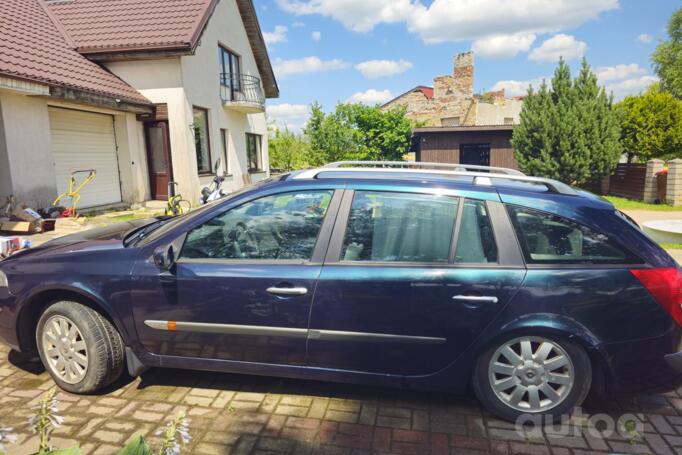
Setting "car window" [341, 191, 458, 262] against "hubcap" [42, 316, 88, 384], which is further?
"hubcap" [42, 316, 88, 384]

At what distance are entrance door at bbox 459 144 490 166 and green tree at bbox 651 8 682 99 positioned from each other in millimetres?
23152

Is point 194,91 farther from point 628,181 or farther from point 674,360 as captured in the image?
point 628,181

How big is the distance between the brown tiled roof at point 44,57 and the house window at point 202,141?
200 cm

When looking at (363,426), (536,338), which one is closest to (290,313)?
(363,426)

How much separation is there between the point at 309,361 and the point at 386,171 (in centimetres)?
138

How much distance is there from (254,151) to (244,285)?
19357 millimetres

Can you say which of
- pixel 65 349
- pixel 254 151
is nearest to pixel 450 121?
pixel 254 151

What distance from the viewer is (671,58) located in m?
37.4

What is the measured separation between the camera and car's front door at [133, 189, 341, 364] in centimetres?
281

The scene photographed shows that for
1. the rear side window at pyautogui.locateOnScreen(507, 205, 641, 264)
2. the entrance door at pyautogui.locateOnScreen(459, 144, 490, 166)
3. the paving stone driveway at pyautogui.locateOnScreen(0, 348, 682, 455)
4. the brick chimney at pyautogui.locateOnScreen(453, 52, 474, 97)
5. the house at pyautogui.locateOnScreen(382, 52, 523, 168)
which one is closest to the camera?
the paving stone driveway at pyautogui.locateOnScreen(0, 348, 682, 455)

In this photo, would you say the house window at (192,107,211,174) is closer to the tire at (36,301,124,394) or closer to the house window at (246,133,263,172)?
the house window at (246,133,263,172)

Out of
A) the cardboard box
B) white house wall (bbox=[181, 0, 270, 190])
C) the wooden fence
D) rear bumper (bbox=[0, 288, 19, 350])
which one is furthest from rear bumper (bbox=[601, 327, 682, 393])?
the wooden fence

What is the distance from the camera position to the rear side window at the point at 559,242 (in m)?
2.67

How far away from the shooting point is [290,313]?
9.15ft
